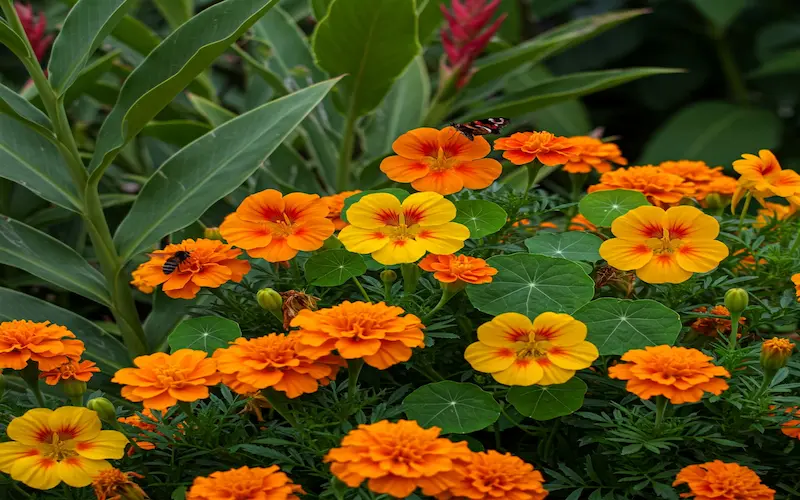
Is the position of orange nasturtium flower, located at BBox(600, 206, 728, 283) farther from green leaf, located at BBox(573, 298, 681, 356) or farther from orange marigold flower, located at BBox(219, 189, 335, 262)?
orange marigold flower, located at BBox(219, 189, 335, 262)

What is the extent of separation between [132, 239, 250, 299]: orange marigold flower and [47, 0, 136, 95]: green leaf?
1.32ft

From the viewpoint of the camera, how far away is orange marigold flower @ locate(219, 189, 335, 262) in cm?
87

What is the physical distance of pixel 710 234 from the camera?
85cm

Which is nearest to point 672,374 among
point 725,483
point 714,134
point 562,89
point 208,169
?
point 725,483

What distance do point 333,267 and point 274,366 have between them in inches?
7.4

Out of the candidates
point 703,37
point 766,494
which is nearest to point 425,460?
point 766,494

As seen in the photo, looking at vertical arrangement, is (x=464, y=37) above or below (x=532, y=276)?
above

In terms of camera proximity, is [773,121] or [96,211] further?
[773,121]

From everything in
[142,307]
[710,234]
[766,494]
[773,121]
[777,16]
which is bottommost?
[766,494]

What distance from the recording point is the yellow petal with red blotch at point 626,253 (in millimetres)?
838

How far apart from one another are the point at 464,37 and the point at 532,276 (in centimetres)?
83

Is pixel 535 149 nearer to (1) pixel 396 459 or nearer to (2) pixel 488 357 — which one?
(2) pixel 488 357

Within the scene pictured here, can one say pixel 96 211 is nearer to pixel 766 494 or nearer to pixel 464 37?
pixel 464 37

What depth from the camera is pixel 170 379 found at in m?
0.75
